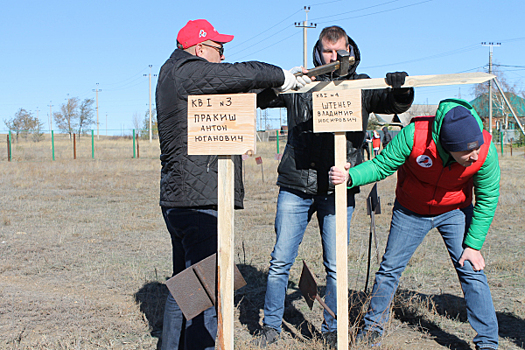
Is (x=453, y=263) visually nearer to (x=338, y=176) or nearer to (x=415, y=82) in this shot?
(x=338, y=176)

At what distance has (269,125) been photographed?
68.9 metres

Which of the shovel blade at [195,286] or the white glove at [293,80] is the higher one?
the white glove at [293,80]

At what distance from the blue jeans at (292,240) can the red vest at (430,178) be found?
402 millimetres

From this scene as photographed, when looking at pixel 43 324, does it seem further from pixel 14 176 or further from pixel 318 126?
pixel 14 176

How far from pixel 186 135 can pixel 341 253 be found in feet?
3.43

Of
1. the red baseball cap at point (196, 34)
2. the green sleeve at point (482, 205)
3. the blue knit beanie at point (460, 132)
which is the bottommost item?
the green sleeve at point (482, 205)

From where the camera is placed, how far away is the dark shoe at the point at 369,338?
3.07 m

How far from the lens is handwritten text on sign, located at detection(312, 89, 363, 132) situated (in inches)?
99.5

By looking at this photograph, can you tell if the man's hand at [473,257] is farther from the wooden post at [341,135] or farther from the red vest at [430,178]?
the wooden post at [341,135]

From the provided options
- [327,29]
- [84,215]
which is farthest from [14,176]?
[327,29]

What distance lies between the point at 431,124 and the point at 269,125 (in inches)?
2618

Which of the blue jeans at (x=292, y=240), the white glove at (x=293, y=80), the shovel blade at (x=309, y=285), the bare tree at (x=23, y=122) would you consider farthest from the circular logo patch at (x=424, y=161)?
the bare tree at (x=23, y=122)

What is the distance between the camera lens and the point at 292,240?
315 cm

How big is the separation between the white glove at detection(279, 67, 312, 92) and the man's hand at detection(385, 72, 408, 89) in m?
0.45
